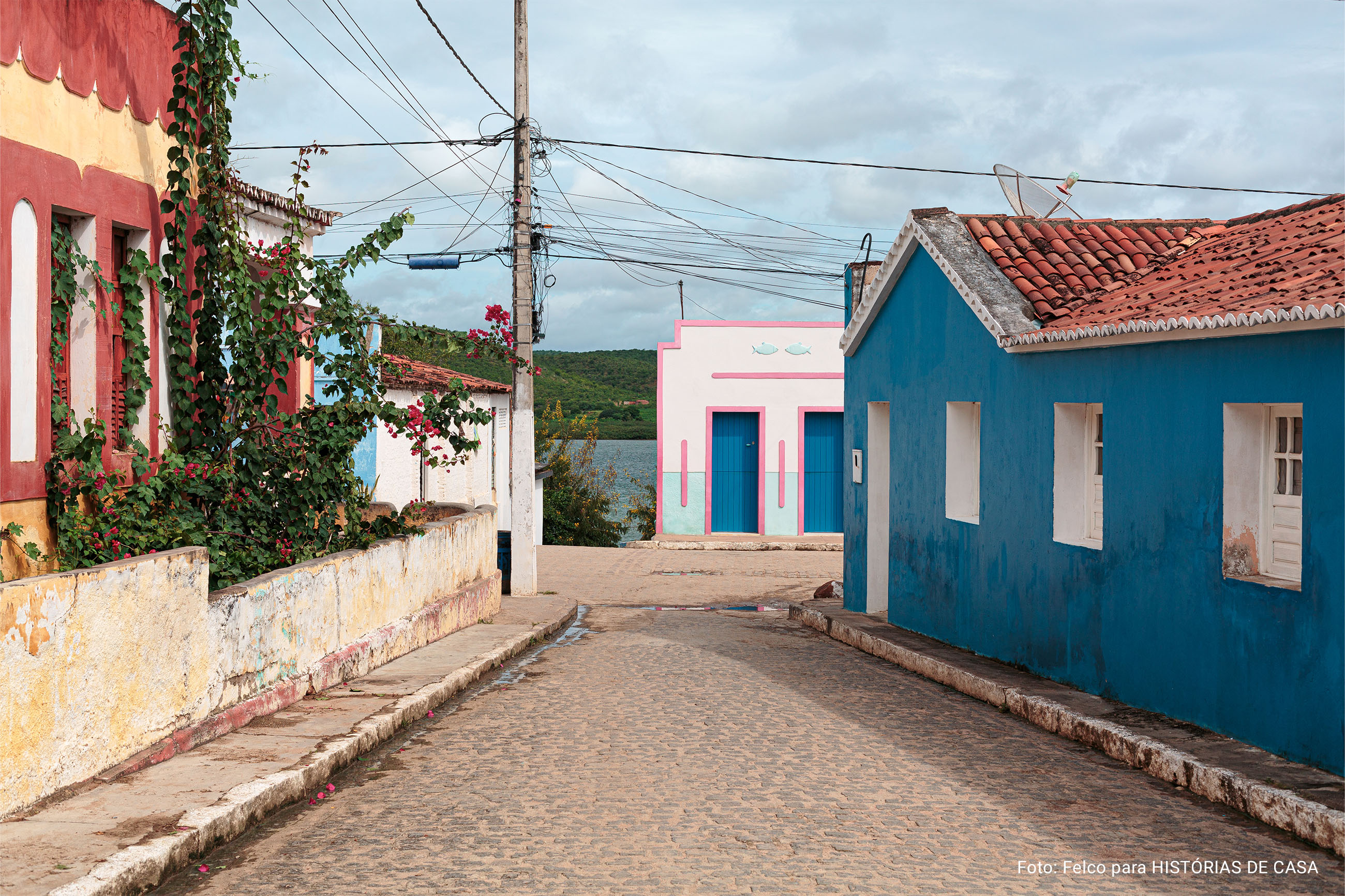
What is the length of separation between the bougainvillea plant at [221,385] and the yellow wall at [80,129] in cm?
16

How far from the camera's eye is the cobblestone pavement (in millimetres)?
5129

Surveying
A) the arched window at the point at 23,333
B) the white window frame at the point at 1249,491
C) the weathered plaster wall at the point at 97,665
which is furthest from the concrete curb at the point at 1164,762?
the arched window at the point at 23,333

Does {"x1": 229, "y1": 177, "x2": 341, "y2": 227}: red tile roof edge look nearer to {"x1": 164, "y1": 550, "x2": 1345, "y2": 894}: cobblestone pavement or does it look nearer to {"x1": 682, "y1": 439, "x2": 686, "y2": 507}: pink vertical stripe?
{"x1": 164, "y1": 550, "x2": 1345, "y2": 894}: cobblestone pavement

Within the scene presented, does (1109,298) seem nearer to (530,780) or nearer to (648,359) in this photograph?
(530,780)

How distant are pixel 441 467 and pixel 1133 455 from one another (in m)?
9.87

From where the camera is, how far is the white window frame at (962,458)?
12.6 meters

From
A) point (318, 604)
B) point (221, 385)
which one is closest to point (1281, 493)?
point (318, 604)

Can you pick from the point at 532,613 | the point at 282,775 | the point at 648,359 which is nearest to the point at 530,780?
the point at 282,775

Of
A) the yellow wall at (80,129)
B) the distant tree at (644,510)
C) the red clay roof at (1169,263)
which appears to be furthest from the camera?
the distant tree at (644,510)

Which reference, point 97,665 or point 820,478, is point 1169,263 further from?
point 820,478

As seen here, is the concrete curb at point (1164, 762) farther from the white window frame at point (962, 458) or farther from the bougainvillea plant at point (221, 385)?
the bougainvillea plant at point (221, 385)

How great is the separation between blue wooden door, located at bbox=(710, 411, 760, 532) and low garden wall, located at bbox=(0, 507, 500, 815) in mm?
18775

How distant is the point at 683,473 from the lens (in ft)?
94.9

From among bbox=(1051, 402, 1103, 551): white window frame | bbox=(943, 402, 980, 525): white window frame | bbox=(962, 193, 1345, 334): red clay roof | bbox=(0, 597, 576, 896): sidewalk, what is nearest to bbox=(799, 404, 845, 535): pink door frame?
bbox=(962, 193, 1345, 334): red clay roof
